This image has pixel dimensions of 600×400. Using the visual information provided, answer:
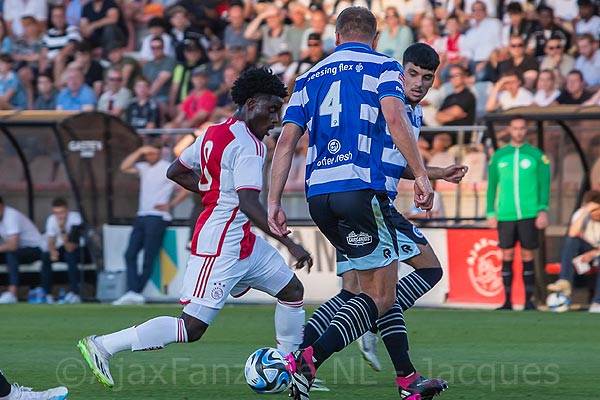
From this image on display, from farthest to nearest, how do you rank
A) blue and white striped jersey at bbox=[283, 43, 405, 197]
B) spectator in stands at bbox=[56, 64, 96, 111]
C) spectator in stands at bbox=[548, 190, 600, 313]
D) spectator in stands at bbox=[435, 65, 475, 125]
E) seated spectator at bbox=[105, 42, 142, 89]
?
seated spectator at bbox=[105, 42, 142, 89]
spectator in stands at bbox=[56, 64, 96, 111]
spectator in stands at bbox=[435, 65, 475, 125]
spectator in stands at bbox=[548, 190, 600, 313]
blue and white striped jersey at bbox=[283, 43, 405, 197]

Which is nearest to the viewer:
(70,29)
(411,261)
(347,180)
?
(347,180)

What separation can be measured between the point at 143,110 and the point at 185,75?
1038 millimetres

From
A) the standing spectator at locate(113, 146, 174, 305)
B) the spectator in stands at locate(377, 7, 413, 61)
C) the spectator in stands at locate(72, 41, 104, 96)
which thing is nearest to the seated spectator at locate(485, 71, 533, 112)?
the spectator in stands at locate(377, 7, 413, 61)

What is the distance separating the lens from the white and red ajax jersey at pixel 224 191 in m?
8.63

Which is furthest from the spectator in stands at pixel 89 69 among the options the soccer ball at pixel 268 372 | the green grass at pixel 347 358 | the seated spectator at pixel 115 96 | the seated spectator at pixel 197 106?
the soccer ball at pixel 268 372

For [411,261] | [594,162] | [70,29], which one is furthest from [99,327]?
[70,29]

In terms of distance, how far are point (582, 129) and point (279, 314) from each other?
914 centimetres

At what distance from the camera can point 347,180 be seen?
7.86m

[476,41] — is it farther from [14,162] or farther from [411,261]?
[411,261]

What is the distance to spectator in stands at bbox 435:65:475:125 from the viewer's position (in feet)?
63.0

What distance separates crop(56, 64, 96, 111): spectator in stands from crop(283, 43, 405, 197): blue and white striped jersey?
14070 mm

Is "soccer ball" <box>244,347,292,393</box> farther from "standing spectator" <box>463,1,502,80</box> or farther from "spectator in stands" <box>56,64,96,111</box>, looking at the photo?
"spectator in stands" <box>56,64,96,111</box>

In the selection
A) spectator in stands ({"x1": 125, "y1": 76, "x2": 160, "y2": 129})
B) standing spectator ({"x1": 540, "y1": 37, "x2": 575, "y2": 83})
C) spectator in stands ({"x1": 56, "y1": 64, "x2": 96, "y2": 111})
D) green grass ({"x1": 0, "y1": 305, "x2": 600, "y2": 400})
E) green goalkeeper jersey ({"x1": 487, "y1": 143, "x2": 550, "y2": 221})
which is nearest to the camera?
green grass ({"x1": 0, "y1": 305, "x2": 600, "y2": 400})

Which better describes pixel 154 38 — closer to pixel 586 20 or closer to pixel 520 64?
pixel 520 64
